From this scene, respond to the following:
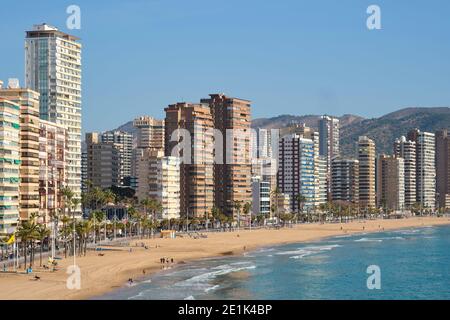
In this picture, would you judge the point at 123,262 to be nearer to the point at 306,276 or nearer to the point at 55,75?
the point at 306,276

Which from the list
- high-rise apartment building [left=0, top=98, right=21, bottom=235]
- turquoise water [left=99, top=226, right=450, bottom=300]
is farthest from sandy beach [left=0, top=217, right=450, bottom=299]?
high-rise apartment building [left=0, top=98, right=21, bottom=235]

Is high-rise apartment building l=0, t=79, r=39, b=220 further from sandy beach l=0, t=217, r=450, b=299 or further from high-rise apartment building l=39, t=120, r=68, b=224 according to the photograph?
sandy beach l=0, t=217, r=450, b=299

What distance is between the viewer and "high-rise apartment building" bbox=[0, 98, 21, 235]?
4537 inches

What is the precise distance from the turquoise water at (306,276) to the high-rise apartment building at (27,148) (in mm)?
31292

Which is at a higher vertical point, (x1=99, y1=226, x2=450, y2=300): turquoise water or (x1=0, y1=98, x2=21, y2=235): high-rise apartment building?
(x1=0, y1=98, x2=21, y2=235): high-rise apartment building

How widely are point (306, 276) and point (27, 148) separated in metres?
54.9

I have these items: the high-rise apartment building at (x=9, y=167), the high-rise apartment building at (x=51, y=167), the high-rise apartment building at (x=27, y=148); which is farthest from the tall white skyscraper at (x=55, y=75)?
the high-rise apartment building at (x=9, y=167)

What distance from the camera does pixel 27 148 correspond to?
12912 centimetres

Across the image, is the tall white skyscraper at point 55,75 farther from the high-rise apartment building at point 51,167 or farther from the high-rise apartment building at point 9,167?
the high-rise apartment building at point 9,167

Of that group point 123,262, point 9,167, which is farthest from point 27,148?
point 123,262

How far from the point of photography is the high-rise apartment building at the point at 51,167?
14475 centimetres

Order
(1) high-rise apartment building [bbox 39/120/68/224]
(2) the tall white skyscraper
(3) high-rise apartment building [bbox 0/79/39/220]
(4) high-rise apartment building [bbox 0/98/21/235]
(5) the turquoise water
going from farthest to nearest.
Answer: (2) the tall white skyscraper → (1) high-rise apartment building [bbox 39/120/68/224] → (3) high-rise apartment building [bbox 0/79/39/220] → (4) high-rise apartment building [bbox 0/98/21/235] → (5) the turquoise water

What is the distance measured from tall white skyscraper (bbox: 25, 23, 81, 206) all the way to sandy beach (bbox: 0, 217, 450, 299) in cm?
3056
